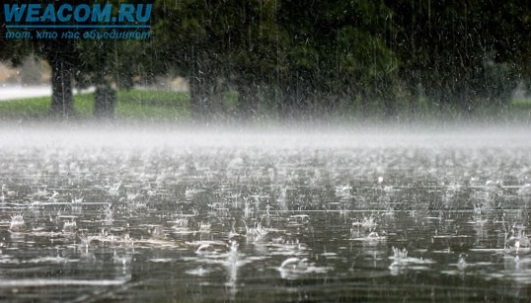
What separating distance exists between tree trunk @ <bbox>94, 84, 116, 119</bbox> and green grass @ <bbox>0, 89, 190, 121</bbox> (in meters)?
0.48

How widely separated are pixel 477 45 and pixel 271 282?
3490cm

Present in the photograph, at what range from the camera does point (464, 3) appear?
38531mm

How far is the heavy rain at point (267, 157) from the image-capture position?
5715mm

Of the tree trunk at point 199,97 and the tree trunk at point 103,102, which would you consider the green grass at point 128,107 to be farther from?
the tree trunk at point 199,97

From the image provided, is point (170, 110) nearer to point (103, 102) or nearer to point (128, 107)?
point (128, 107)

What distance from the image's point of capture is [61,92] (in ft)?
127

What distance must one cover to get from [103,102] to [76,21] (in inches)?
120

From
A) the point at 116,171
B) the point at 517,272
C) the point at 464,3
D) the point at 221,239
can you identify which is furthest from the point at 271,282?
the point at 464,3

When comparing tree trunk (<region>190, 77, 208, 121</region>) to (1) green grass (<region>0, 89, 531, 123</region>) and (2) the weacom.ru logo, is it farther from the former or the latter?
(2) the weacom.ru logo

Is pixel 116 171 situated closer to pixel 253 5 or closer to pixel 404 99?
pixel 253 5

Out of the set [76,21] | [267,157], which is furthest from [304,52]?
[267,157]

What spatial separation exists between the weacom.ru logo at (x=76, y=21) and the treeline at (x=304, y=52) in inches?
18.2

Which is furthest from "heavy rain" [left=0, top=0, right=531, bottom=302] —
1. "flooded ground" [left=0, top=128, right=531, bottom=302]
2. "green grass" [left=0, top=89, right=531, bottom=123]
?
"green grass" [left=0, top=89, right=531, bottom=123]

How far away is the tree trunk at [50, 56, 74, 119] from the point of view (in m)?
38.7
